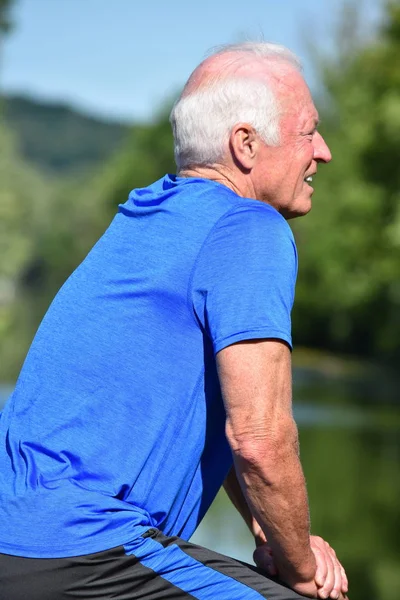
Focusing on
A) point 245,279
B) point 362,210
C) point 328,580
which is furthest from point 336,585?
point 362,210

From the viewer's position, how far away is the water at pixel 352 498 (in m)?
9.51

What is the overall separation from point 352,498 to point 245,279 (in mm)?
10609

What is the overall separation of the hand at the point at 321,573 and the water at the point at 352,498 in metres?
5.68

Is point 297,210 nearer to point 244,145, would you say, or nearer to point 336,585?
point 244,145

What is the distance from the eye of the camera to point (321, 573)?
8.70 ft

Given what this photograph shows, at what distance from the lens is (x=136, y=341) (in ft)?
8.13

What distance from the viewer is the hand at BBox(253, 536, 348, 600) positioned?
264 cm

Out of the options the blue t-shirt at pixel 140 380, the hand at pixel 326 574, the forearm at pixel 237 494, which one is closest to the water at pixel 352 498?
the forearm at pixel 237 494

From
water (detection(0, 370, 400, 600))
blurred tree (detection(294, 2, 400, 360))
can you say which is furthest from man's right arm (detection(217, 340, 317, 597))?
blurred tree (detection(294, 2, 400, 360))

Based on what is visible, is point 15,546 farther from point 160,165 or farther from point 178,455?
point 160,165

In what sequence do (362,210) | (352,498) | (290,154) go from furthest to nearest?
(362,210)
(352,498)
(290,154)

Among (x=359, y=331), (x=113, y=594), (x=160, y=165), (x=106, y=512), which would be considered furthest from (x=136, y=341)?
(x=160, y=165)

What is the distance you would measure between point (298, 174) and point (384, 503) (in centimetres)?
1014

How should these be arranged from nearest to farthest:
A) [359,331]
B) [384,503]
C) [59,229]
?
[384,503] → [359,331] → [59,229]
